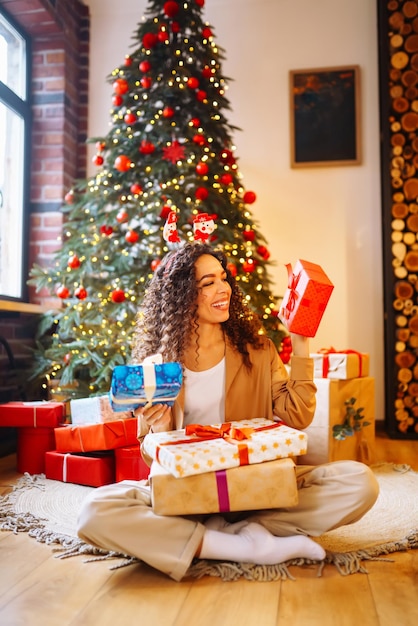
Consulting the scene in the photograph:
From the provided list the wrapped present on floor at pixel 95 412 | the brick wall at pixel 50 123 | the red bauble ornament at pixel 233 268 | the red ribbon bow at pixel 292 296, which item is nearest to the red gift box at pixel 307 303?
the red ribbon bow at pixel 292 296

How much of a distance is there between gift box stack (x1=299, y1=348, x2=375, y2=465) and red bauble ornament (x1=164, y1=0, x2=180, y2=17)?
6.75 feet

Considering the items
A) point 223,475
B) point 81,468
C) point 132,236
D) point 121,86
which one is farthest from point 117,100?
point 223,475

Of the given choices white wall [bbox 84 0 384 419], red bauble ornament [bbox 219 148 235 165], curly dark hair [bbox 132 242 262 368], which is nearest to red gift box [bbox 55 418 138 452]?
curly dark hair [bbox 132 242 262 368]

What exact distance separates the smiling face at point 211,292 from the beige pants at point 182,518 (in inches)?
21.5

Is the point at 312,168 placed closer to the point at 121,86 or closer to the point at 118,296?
the point at 121,86

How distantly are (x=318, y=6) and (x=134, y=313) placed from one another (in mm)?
2548

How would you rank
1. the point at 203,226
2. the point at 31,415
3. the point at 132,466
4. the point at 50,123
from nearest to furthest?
the point at 203,226
the point at 132,466
the point at 31,415
the point at 50,123

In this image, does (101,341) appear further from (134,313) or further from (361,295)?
(361,295)

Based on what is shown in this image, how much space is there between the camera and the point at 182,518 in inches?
59.7

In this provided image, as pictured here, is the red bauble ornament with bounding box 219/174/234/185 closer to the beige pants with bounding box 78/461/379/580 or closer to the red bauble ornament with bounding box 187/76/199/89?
the red bauble ornament with bounding box 187/76/199/89

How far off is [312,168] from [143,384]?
113 inches

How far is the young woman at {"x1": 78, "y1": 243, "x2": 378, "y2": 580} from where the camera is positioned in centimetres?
149

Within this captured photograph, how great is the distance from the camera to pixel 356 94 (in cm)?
388

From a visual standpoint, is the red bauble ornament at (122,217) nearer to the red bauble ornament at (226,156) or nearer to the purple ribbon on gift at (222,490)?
the red bauble ornament at (226,156)
